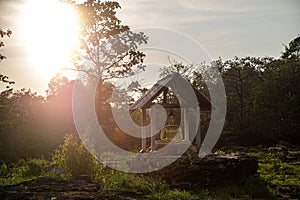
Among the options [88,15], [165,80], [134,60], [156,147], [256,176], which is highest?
[88,15]

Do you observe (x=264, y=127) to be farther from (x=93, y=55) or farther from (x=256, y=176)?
(x=256, y=176)

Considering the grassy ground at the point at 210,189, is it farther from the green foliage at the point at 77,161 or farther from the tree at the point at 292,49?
the tree at the point at 292,49

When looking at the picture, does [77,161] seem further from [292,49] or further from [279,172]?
[292,49]

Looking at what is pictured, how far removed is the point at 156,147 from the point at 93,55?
588 inches

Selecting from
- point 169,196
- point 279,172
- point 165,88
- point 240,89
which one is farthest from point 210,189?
point 240,89

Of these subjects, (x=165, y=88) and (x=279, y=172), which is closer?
(x=279, y=172)

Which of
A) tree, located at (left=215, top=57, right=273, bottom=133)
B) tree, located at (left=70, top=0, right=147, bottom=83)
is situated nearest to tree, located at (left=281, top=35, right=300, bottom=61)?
tree, located at (left=215, top=57, right=273, bottom=133)

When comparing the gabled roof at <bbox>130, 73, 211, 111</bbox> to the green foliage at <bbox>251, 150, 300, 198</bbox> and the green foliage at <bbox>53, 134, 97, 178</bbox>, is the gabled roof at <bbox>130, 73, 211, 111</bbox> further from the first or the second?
the green foliage at <bbox>251, 150, 300, 198</bbox>

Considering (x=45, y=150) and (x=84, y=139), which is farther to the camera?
(x=45, y=150)

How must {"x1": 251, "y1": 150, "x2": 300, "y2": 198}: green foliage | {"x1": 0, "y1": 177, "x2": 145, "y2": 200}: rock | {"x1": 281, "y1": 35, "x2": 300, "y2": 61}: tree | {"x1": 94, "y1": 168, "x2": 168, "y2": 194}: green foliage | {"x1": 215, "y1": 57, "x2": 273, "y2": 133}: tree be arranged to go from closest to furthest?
1. {"x1": 0, "y1": 177, "x2": 145, "y2": 200}: rock
2. {"x1": 94, "y1": 168, "x2": 168, "y2": 194}: green foliage
3. {"x1": 251, "y1": 150, "x2": 300, "y2": 198}: green foliage
4. {"x1": 215, "y1": 57, "x2": 273, "y2": 133}: tree
5. {"x1": 281, "y1": 35, "x2": 300, "y2": 61}: tree

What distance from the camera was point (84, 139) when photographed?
15461 millimetres

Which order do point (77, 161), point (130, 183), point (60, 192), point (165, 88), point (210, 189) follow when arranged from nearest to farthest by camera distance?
point (60, 192), point (130, 183), point (210, 189), point (77, 161), point (165, 88)

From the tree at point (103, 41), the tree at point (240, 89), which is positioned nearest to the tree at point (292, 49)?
the tree at point (240, 89)

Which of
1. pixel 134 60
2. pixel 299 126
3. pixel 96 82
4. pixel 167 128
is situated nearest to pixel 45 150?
pixel 96 82
